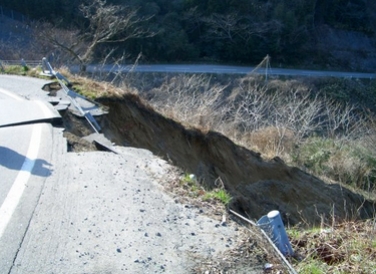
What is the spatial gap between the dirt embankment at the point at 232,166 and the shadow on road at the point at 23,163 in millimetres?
3724

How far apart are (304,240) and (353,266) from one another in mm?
663

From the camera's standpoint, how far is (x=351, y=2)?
164 feet

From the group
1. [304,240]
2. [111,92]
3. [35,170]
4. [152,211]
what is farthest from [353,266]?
[111,92]

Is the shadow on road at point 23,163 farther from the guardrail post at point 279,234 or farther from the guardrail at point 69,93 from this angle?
the guardrail post at point 279,234

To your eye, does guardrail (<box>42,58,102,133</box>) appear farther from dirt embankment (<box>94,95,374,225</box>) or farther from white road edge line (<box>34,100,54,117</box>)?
dirt embankment (<box>94,95,374,225</box>)

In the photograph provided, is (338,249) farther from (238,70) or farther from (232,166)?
(238,70)

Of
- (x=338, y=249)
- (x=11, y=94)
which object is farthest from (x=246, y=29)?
(x=338, y=249)

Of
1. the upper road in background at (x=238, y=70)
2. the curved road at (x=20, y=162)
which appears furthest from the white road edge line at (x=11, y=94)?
the upper road in background at (x=238, y=70)

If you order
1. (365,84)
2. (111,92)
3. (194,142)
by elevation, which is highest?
(111,92)

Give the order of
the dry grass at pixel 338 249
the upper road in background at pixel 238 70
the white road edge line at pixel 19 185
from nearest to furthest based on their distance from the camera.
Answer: the dry grass at pixel 338 249, the white road edge line at pixel 19 185, the upper road in background at pixel 238 70

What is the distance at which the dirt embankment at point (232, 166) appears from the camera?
1165 centimetres

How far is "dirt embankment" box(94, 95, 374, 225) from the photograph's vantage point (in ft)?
38.2

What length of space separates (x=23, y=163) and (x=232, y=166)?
818cm

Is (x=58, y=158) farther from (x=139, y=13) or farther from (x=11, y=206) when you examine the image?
(x=139, y=13)
